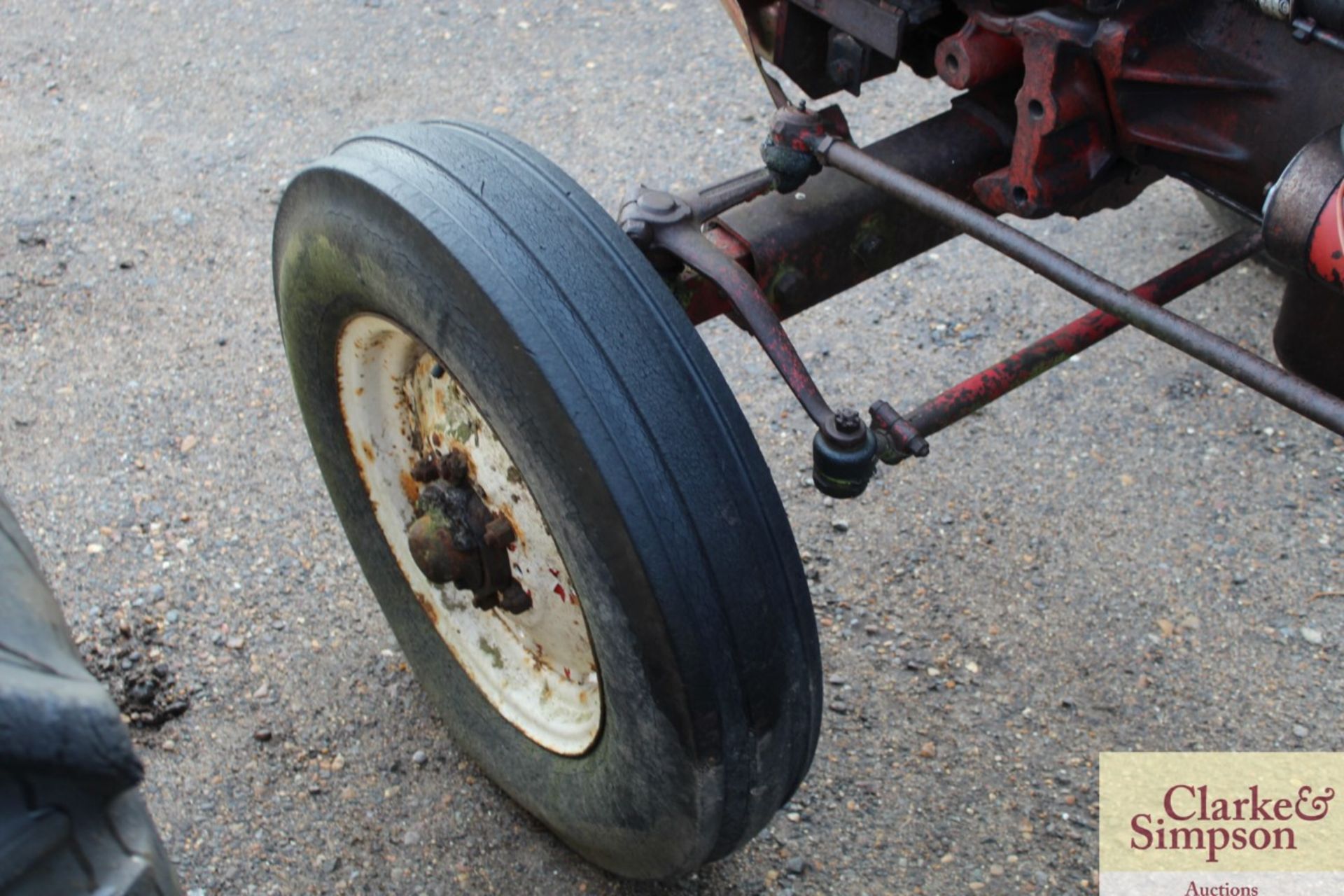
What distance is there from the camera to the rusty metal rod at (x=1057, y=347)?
1.67m

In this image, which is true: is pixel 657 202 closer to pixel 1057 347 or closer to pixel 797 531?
pixel 1057 347

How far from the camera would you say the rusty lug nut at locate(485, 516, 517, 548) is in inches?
68.4

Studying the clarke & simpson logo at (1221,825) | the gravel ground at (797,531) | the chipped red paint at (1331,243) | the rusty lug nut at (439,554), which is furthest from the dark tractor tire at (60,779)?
the clarke & simpson logo at (1221,825)

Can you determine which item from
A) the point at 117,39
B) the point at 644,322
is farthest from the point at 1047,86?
the point at 117,39

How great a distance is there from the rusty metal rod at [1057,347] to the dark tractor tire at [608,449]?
11.4 inches

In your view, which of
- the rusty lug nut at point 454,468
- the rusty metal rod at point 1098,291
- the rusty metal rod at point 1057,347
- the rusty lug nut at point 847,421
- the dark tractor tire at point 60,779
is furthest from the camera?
the rusty lug nut at point 454,468

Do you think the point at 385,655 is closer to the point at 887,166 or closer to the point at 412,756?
the point at 412,756

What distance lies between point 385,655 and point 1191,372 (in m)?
1.82

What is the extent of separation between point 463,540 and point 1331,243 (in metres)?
1.11

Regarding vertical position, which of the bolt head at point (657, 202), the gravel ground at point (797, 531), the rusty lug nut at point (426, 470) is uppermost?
the bolt head at point (657, 202)

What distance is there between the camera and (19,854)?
1006mm

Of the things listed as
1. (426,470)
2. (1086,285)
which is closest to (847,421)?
(1086,285)

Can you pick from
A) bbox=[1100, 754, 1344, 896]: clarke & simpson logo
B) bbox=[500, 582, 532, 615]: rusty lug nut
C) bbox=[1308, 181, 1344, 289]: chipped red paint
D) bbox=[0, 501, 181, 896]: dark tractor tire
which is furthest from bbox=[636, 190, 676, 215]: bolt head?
bbox=[1100, 754, 1344, 896]: clarke & simpson logo

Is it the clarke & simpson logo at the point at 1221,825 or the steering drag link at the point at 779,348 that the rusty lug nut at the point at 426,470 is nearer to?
the steering drag link at the point at 779,348
